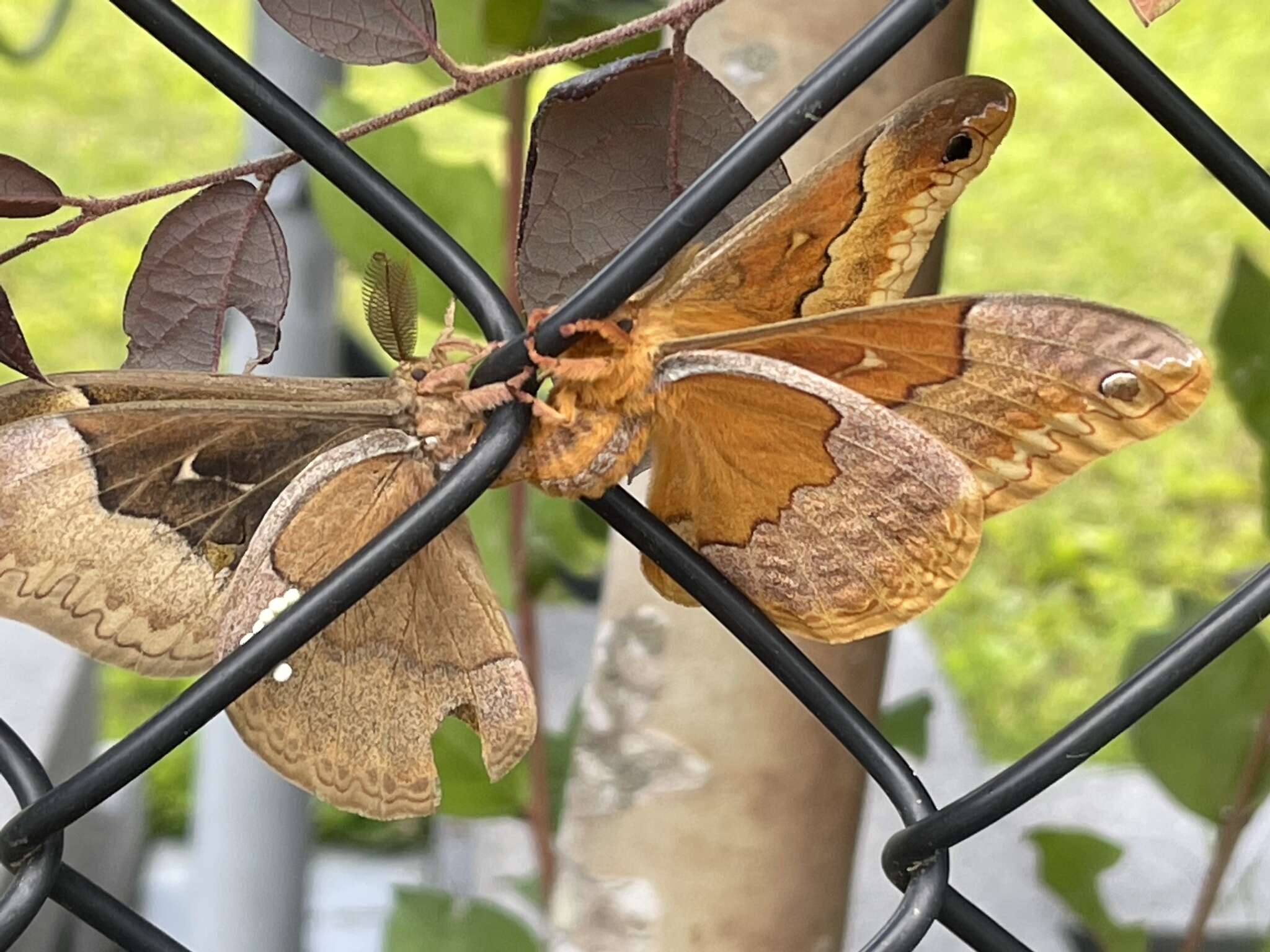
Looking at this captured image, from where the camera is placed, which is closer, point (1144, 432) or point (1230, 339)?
point (1144, 432)

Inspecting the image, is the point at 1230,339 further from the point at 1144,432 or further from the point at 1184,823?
the point at 1184,823

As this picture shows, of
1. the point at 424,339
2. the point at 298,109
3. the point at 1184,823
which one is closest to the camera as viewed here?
the point at 298,109

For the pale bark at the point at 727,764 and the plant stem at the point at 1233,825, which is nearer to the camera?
the pale bark at the point at 727,764

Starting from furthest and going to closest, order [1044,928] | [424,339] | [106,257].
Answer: [106,257], [1044,928], [424,339]

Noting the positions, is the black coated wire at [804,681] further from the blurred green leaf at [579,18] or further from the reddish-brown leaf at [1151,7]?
the blurred green leaf at [579,18]

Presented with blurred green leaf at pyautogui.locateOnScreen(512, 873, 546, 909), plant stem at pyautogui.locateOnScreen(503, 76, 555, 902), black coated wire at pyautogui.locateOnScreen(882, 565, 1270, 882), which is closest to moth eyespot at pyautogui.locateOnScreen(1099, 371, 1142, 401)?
black coated wire at pyautogui.locateOnScreen(882, 565, 1270, 882)

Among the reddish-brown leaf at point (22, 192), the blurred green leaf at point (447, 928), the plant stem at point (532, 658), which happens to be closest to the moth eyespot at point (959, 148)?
the reddish-brown leaf at point (22, 192)

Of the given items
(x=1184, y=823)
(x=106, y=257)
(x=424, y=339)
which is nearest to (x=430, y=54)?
(x=424, y=339)
